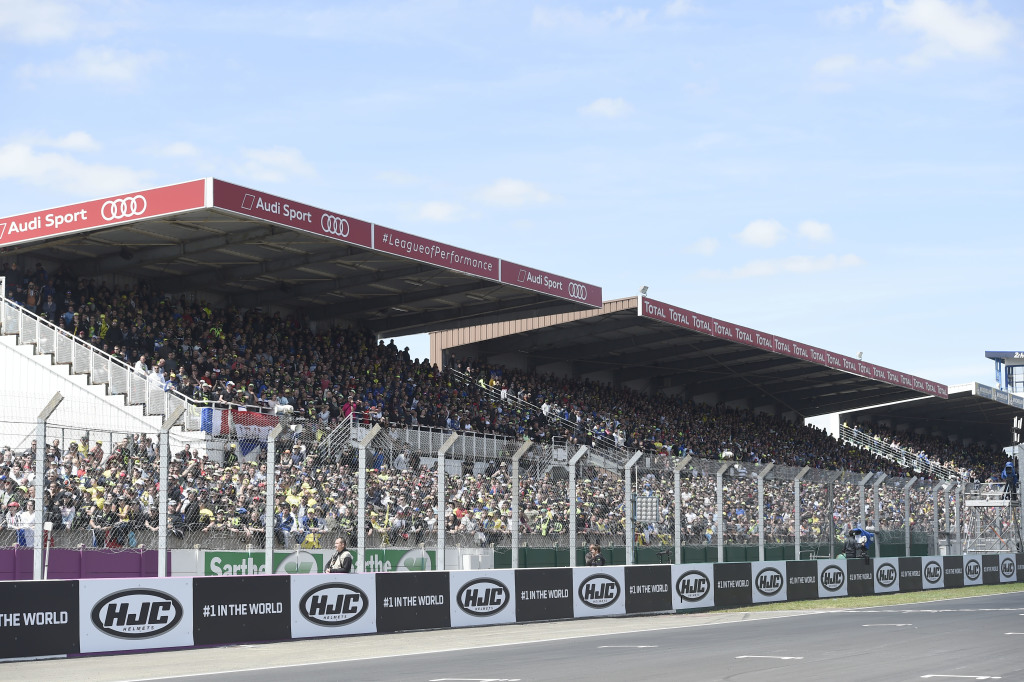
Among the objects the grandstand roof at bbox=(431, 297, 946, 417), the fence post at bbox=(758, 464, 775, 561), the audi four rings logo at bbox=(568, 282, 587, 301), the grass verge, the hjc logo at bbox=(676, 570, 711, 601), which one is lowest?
the grass verge

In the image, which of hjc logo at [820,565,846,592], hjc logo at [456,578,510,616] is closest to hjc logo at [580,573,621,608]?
hjc logo at [456,578,510,616]

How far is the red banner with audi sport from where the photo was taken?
1366cm

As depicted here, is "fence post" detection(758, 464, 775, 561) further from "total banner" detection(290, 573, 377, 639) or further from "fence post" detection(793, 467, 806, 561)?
"total banner" detection(290, 573, 377, 639)

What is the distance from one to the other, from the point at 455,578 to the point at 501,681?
7.51 m

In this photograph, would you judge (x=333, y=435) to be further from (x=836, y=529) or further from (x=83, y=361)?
(x=836, y=529)

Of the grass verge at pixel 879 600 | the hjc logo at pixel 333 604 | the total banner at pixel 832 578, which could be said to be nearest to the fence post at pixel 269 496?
the hjc logo at pixel 333 604

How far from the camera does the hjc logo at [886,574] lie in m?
28.0

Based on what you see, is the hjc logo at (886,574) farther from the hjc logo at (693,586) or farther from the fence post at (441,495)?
the fence post at (441,495)

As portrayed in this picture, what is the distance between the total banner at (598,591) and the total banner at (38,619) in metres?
9.01

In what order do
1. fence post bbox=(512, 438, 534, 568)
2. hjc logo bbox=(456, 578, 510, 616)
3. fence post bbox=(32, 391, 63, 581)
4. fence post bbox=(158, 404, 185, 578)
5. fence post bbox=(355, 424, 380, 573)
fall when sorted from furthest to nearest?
1. fence post bbox=(512, 438, 534, 568)
2. hjc logo bbox=(456, 578, 510, 616)
3. fence post bbox=(355, 424, 380, 573)
4. fence post bbox=(158, 404, 185, 578)
5. fence post bbox=(32, 391, 63, 581)

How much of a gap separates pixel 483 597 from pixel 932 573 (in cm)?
1581

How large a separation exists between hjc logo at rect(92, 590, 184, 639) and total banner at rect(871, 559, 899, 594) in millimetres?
18050

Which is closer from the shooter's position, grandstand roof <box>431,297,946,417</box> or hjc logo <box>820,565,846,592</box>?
hjc logo <box>820,565,846,592</box>

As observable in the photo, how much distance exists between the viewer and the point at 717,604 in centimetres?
2317
